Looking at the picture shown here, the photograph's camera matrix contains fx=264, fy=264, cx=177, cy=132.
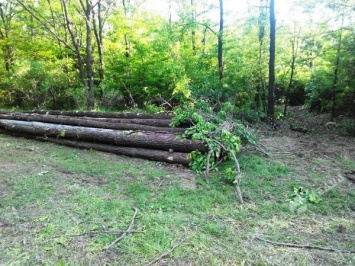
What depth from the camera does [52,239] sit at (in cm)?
289

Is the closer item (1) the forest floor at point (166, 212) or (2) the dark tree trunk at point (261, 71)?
(1) the forest floor at point (166, 212)

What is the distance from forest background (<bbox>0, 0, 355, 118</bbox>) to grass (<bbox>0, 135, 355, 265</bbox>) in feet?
17.2

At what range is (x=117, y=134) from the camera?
6.64 meters

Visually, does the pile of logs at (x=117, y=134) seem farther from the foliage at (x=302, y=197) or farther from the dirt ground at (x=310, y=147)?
the dirt ground at (x=310, y=147)

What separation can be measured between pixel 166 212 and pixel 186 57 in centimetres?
997

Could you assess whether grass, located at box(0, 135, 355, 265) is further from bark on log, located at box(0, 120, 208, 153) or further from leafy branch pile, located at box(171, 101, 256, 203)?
bark on log, located at box(0, 120, 208, 153)

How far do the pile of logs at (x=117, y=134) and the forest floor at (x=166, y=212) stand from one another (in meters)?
0.38

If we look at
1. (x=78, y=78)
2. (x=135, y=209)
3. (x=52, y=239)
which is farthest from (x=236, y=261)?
(x=78, y=78)

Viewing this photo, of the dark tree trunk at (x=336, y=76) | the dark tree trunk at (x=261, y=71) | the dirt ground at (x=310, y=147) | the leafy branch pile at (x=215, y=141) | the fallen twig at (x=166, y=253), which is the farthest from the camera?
the dark tree trunk at (x=261, y=71)

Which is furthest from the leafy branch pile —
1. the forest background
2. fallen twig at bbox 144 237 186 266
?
the forest background

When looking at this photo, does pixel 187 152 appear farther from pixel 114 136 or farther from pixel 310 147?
pixel 310 147

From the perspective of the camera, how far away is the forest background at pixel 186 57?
1016cm

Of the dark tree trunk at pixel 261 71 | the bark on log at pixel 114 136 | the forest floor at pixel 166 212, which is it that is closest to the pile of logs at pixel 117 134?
the bark on log at pixel 114 136

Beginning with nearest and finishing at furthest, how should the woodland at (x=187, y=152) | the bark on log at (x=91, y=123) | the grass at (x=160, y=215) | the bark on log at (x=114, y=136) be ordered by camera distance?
the grass at (x=160, y=215), the woodland at (x=187, y=152), the bark on log at (x=114, y=136), the bark on log at (x=91, y=123)
